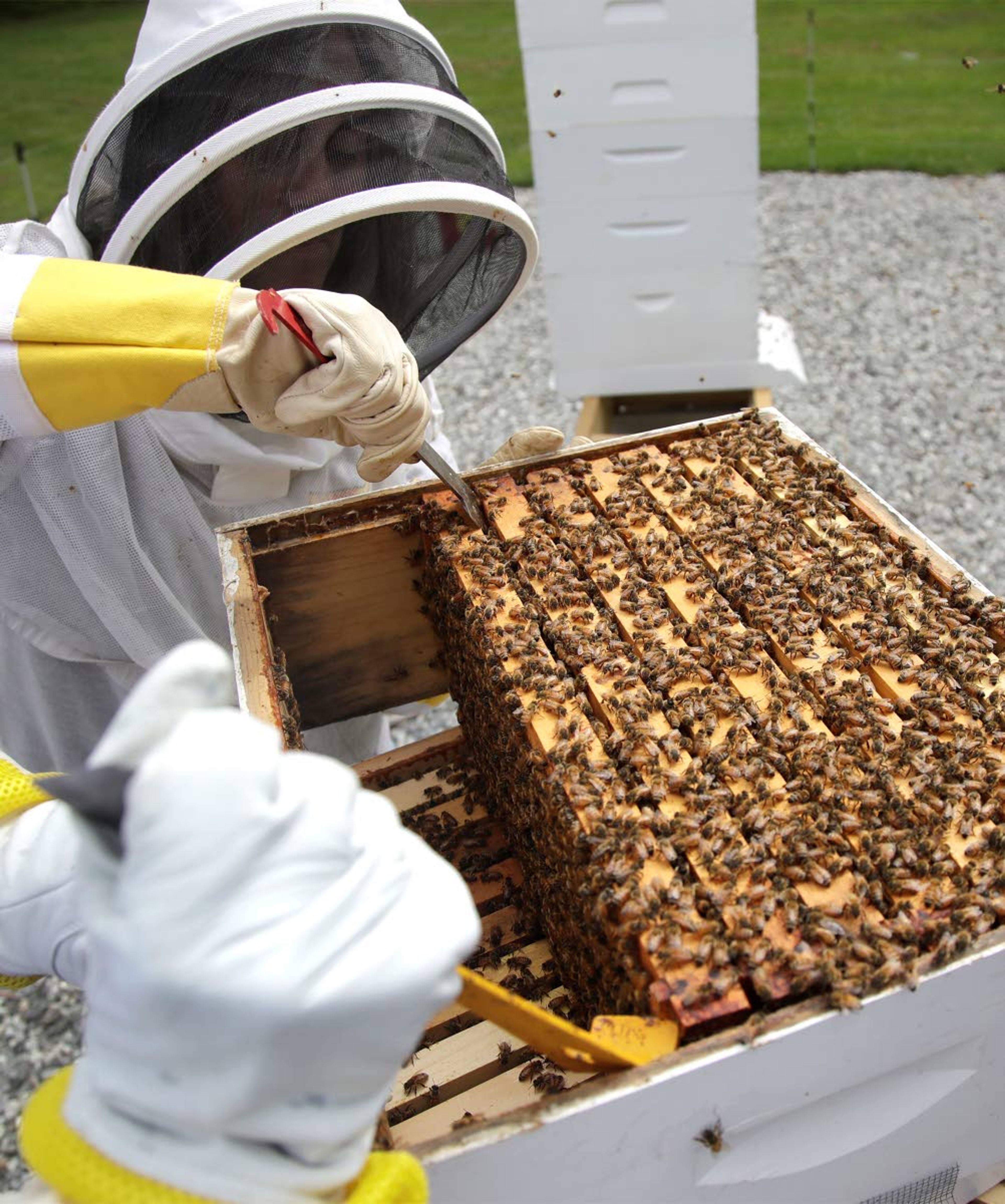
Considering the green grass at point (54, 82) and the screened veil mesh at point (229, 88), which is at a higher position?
the screened veil mesh at point (229, 88)

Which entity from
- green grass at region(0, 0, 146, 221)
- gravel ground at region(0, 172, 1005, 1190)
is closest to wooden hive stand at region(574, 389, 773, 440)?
gravel ground at region(0, 172, 1005, 1190)

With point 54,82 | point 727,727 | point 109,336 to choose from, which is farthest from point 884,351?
point 54,82

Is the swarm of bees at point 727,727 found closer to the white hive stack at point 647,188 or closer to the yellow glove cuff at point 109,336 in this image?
the yellow glove cuff at point 109,336

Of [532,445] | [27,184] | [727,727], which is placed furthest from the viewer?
[27,184]

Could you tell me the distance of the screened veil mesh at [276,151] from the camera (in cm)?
224

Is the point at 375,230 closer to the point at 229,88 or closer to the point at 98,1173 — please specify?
the point at 229,88

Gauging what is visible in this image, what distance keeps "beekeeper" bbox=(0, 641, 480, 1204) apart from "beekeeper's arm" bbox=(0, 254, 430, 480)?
1281 mm

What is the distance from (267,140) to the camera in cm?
223

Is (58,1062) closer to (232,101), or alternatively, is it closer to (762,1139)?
(762,1139)

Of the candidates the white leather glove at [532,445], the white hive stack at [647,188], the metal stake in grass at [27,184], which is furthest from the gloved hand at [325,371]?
the metal stake in grass at [27,184]

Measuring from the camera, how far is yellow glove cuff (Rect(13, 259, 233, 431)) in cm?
207

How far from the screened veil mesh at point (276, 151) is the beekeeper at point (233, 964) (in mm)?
1577

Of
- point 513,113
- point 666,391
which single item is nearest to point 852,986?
point 666,391

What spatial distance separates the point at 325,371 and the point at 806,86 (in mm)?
14106
